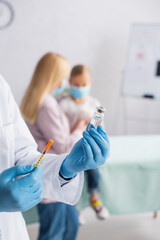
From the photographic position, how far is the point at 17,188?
682 millimetres

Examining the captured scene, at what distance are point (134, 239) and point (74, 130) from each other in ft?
3.10

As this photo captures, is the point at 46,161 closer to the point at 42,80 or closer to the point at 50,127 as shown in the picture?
the point at 50,127

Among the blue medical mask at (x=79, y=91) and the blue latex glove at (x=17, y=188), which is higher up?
the blue medical mask at (x=79, y=91)

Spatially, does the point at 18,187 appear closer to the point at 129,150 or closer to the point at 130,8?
the point at 129,150

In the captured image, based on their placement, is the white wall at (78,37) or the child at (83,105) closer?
the child at (83,105)

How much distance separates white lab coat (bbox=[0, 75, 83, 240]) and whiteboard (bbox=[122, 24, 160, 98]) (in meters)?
2.65

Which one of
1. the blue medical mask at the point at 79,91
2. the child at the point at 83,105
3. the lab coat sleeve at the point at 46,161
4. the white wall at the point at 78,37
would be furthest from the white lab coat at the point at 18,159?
the white wall at the point at 78,37

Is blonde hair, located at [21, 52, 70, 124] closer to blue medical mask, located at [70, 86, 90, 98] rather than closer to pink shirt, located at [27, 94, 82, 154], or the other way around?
pink shirt, located at [27, 94, 82, 154]

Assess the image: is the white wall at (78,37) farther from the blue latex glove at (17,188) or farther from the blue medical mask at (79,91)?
the blue latex glove at (17,188)

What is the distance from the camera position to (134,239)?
1972 mm

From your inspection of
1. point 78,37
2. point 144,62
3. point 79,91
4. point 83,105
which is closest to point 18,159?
point 79,91

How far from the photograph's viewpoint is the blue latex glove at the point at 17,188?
681 millimetres

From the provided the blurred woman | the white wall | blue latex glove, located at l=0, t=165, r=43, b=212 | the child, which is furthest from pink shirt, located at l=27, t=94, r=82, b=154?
the white wall

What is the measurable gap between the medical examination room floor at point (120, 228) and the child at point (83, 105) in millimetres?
281
